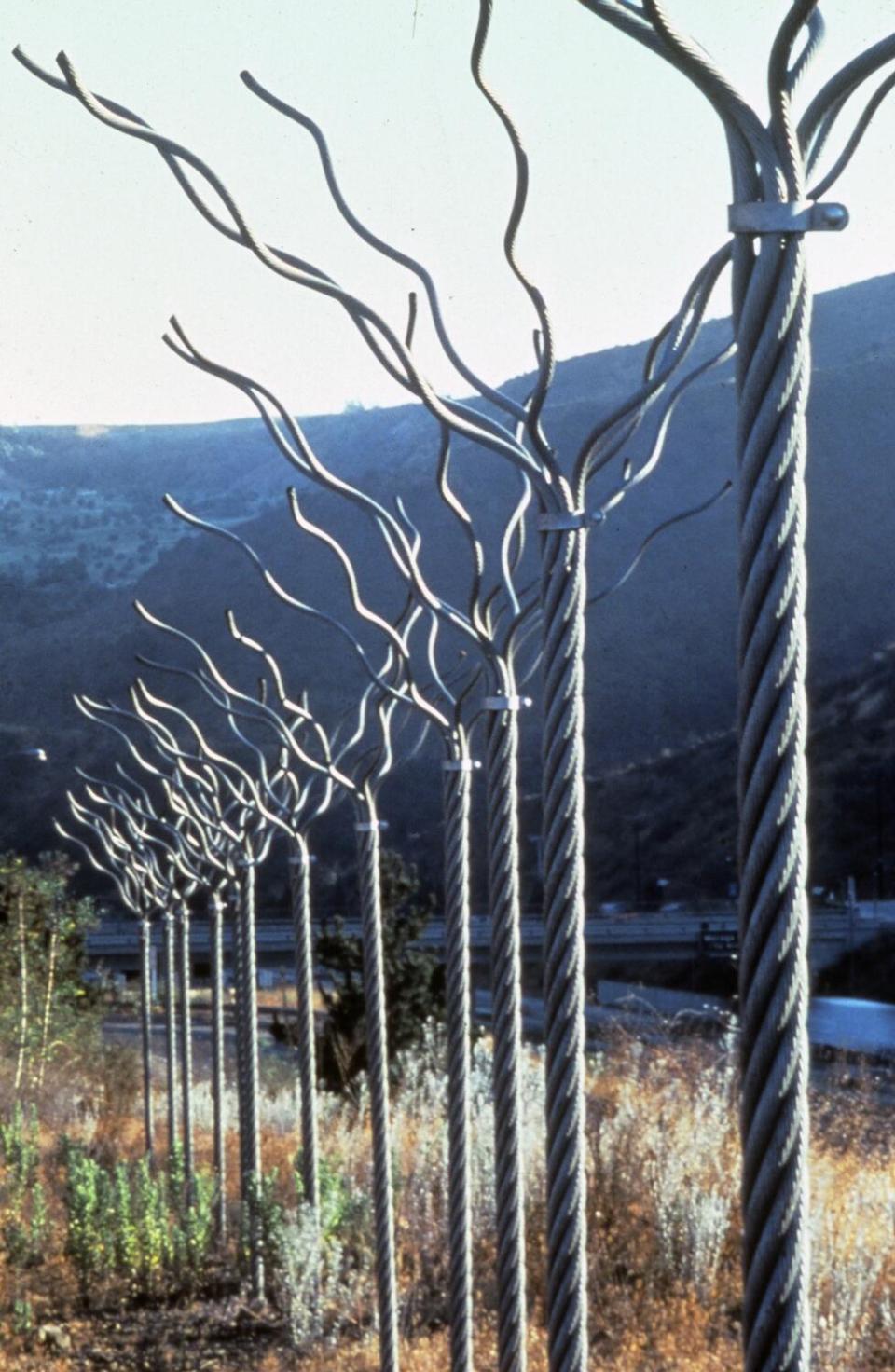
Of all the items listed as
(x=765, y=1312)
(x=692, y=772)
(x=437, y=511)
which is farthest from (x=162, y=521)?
(x=765, y=1312)

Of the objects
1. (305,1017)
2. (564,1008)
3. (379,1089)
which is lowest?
(379,1089)

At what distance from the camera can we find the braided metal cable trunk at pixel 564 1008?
2.92m

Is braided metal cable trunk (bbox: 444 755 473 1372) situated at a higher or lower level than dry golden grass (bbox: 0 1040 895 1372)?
higher

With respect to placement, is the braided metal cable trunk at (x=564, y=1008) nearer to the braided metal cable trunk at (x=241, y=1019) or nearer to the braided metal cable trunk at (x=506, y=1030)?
the braided metal cable trunk at (x=506, y=1030)

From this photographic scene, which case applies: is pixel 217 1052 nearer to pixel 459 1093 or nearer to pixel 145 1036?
pixel 145 1036

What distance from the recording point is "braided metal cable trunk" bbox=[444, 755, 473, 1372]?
450 cm

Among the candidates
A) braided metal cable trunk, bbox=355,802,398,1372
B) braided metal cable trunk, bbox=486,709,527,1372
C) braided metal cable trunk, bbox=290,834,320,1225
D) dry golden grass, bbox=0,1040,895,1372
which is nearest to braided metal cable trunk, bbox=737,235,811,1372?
braided metal cable trunk, bbox=486,709,527,1372

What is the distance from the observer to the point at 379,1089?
20.6 feet

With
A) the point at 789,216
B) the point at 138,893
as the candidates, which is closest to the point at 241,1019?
the point at 138,893

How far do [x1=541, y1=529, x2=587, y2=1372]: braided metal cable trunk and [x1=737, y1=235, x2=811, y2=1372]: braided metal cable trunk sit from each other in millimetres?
1112

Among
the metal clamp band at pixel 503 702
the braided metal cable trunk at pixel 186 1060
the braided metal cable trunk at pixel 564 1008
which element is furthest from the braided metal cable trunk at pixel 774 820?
the braided metal cable trunk at pixel 186 1060

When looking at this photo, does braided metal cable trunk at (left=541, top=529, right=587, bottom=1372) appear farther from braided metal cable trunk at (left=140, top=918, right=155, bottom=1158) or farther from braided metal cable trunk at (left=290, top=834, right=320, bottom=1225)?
braided metal cable trunk at (left=140, top=918, right=155, bottom=1158)

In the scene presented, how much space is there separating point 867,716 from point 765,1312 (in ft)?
160

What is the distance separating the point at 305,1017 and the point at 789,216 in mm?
6689
